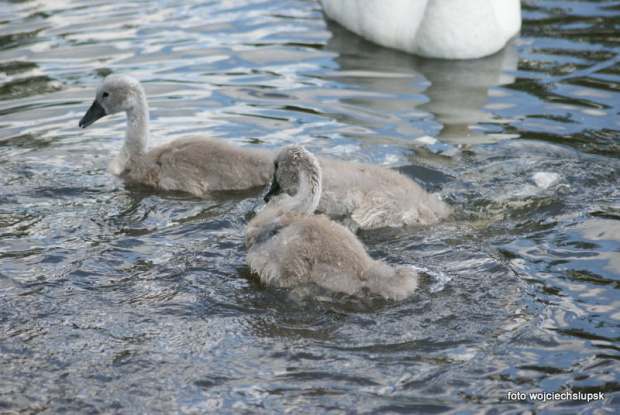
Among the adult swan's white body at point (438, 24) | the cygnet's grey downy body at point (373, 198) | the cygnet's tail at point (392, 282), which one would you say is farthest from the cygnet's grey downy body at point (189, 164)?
the adult swan's white body at point (438, 24)

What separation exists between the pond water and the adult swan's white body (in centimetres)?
23

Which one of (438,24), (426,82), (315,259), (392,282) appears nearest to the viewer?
(392,282)

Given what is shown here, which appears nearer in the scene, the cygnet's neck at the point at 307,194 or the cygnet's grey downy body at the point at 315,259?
the cygnet's grey downy body at the point at 315,259

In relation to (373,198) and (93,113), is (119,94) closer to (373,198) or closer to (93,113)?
(93,113)

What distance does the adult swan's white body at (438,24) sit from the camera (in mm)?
11547

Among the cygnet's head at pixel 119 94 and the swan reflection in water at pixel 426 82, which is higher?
the cygnet's head at pixel 119 94

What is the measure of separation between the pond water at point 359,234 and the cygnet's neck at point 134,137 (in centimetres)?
37

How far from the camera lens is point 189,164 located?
27.5 feet

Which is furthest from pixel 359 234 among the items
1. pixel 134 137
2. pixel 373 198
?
pixel 134 137

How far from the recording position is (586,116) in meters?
9.90

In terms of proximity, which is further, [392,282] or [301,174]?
[301,174]

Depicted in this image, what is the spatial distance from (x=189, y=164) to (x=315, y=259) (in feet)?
8.55

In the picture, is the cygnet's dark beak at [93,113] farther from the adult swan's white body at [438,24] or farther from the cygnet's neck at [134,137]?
the adult swan's white body at [438,24]

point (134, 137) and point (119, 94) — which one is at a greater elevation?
point (119, 94)
